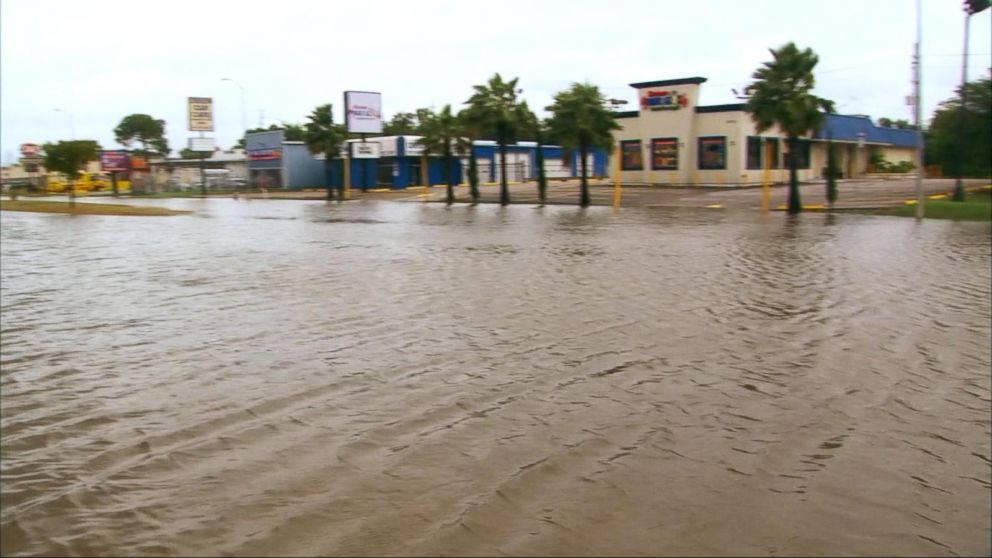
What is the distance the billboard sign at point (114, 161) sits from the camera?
9656cm

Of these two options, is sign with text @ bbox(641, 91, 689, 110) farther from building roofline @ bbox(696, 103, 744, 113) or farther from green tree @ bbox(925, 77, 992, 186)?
green tree @ bbox(925, 77, 992, 186)

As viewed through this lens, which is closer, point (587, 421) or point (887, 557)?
point (887, 557)

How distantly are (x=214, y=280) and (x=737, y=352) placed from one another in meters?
10.7

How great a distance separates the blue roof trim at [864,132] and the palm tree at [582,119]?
25.1 meters

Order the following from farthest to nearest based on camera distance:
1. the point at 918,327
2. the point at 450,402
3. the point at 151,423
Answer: the point at 918,327, the point at 450,402, the point at 151,423

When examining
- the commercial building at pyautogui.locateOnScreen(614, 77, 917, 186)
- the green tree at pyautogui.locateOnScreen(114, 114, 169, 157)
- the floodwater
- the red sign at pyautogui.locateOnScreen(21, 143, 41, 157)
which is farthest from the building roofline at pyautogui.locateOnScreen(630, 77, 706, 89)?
the green tree at pyautogui.locateOnScreen(114, 114, 169, 157)

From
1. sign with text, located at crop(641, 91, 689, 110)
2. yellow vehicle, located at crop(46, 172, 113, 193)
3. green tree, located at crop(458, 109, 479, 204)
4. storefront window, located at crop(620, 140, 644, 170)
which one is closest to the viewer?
green tree, located at crop(458, 109, 479, 204)

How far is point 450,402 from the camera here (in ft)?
26.0

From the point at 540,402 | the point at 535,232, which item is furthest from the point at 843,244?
the point at 540,402

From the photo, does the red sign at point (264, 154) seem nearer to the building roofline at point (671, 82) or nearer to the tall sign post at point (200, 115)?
the tall sign post at point (200, 115)

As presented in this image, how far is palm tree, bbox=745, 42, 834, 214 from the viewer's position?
38844mm

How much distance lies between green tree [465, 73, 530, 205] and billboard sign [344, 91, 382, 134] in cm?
3220

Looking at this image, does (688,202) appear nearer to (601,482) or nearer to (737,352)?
(737,352)

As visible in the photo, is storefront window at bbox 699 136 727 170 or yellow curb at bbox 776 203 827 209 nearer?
yellow curb at bbox 776 203 827 209
